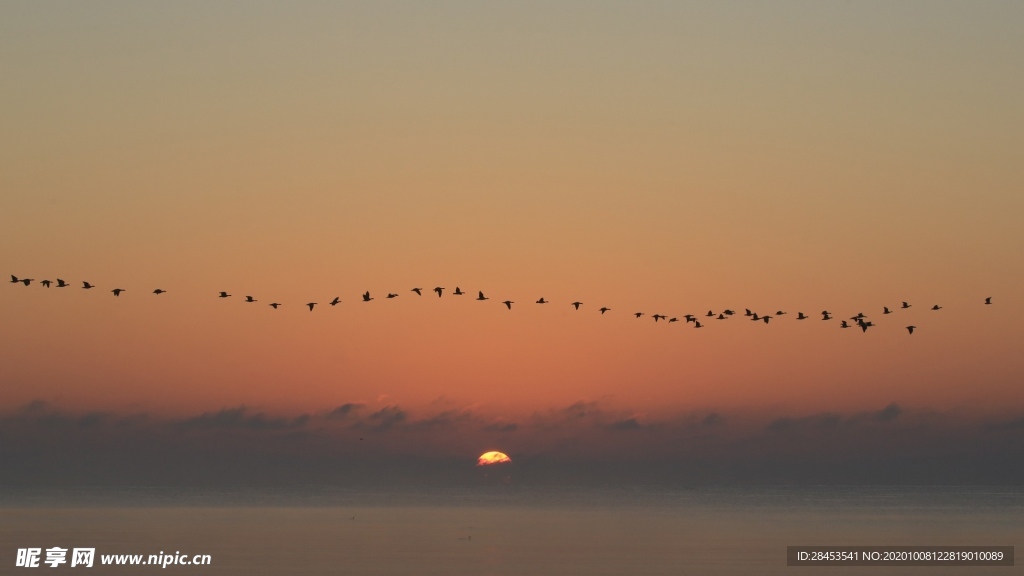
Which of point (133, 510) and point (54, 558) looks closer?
point (54, 558)

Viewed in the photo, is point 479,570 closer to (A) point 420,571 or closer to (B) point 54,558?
(A) point 420,571

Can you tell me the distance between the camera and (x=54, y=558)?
9606 cm

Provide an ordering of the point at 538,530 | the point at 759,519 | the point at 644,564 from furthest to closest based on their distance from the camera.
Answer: the point at 759,519 < the point at 538,530 < the point at 644,564

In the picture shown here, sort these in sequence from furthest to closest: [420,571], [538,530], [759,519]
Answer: [759,519] < [538,530] < [420,571]

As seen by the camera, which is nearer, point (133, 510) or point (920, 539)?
point (920, 539)

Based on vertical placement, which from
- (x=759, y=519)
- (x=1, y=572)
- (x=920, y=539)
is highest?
(x=759, y=519)

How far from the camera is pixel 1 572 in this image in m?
80.0

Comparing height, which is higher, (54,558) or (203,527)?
(203,527)

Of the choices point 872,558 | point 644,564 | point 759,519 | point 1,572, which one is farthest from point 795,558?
point 759,519

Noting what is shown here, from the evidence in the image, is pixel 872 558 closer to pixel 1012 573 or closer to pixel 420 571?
pixel 1012 573

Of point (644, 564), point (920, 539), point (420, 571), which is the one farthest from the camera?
point (920, 539)

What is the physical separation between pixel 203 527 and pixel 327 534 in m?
20.8

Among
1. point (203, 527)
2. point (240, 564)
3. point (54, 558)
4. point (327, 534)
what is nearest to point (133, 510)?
point (203, 527)

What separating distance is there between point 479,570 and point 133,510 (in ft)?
389
